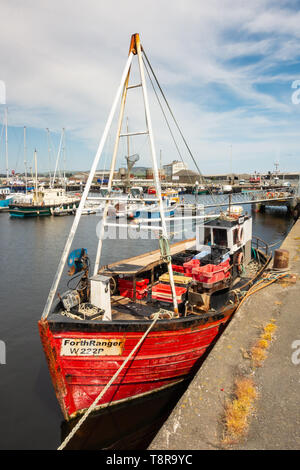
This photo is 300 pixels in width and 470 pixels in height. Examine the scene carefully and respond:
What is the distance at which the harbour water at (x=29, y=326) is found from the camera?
909 cm

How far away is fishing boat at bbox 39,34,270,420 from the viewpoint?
25.8ft

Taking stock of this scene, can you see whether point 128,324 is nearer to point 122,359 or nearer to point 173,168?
point 122,359

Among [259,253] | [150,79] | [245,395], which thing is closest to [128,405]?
[245,395]

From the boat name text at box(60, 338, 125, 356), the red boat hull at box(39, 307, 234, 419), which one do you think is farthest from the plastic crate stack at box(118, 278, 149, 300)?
the boat name text at box(60, 338, 125, 356)

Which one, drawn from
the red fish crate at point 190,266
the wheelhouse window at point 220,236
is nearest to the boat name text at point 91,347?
the red fish crate at point 190,266

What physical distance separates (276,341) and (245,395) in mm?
2849

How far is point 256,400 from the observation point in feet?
21.2

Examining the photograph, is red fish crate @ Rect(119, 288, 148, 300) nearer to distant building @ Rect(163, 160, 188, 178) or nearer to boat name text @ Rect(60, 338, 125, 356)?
boat name text @ Rect(60, 338, 125, 356)

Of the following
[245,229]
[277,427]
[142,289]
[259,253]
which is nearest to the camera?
[277,427]

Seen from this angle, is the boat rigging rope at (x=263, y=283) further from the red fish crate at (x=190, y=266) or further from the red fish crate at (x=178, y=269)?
the red fish crate at (x=178, y=269)
